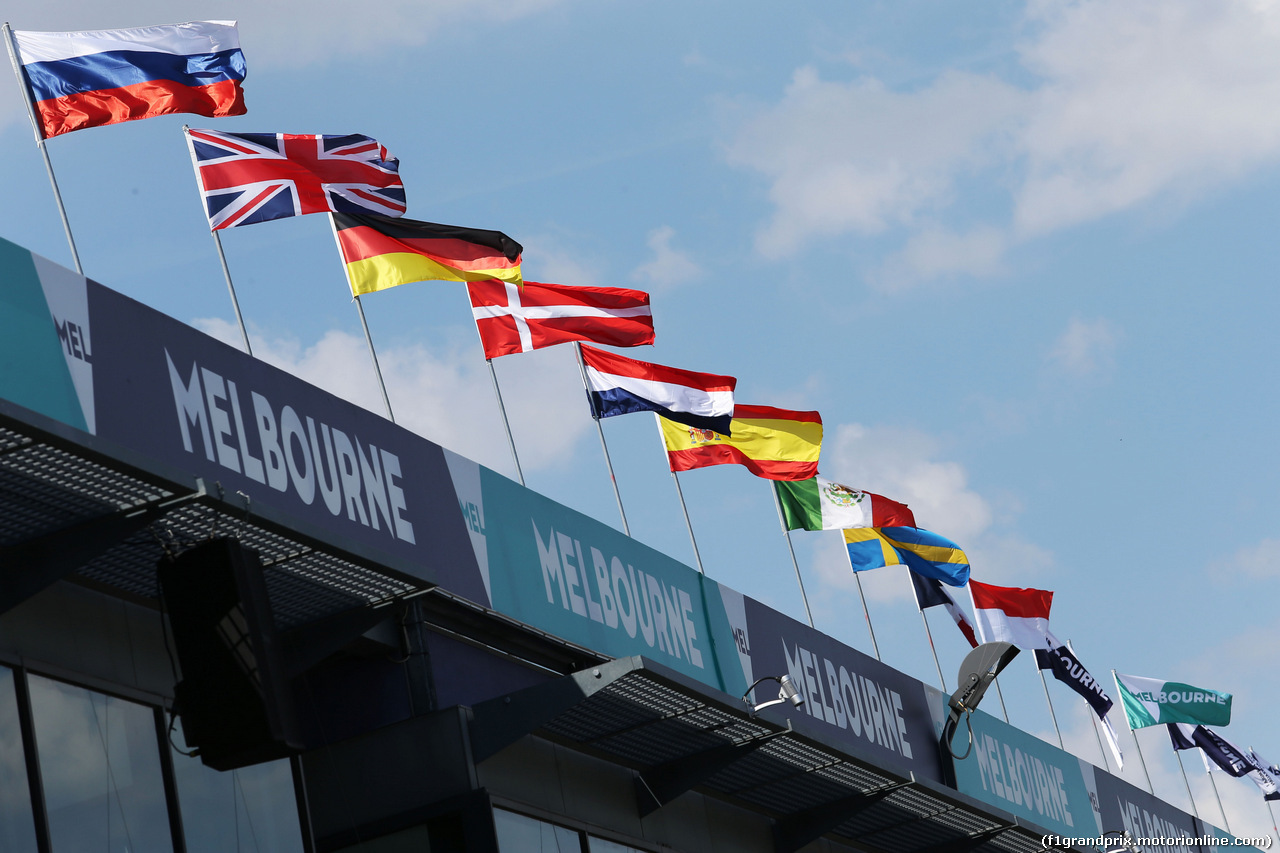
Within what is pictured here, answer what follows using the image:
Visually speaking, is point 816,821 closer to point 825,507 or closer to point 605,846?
point 605,846

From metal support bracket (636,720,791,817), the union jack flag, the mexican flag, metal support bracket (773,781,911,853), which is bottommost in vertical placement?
metal support bracket (773,781,911,853)

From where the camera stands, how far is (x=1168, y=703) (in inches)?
1275

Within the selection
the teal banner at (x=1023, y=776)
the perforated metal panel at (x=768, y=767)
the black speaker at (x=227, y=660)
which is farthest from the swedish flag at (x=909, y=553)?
the black speaker at (x=227, y=660)

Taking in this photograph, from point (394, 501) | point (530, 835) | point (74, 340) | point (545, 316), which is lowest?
point (530, 835)

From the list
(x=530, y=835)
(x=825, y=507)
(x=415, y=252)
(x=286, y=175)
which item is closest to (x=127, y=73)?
(x=286, y=175)

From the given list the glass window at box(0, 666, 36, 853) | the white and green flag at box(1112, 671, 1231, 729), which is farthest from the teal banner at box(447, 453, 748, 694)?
the white and green flag at box(1112, 671, 1231, 729)

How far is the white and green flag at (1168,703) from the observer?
1260 inches

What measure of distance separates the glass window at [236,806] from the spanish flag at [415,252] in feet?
20.5

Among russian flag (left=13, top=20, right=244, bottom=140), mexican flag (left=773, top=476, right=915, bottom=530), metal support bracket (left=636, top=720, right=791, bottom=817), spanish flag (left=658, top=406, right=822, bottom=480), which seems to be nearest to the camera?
russian flag (left=13, top=20, right=244, bottom=140)

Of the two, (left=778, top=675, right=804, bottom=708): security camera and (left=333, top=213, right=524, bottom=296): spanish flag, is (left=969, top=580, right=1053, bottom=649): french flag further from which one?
(left=333, top=213, right=524, bottom=296): spanish flag

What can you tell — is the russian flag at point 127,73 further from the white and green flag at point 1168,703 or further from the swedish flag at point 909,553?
the white and green flag at point 1168,703

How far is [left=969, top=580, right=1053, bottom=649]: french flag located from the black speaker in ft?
62.6

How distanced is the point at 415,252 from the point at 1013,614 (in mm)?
13775

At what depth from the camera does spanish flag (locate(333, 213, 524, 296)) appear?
16562 millimetres
